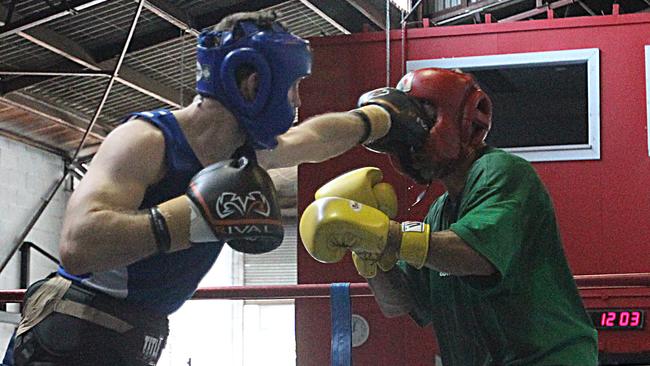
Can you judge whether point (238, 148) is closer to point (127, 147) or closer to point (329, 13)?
point (127, 147)

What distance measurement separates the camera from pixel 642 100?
A: 5.06 meters

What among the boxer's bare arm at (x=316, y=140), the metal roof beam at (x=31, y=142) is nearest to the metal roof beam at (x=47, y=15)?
the metal roof beam at (x=31, y=142)

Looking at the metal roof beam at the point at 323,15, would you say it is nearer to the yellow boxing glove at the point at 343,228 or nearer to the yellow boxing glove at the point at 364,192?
the yellow boxing glove at the point at 364,192

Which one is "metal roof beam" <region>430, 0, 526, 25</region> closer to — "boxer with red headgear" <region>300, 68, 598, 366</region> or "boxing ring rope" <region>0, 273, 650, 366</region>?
"boxing ring rope" <region>0, 273, 650, 366</region>

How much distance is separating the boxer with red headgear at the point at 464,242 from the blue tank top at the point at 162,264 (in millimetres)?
294

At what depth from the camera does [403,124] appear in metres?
2.48

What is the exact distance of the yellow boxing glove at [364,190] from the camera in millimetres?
2551

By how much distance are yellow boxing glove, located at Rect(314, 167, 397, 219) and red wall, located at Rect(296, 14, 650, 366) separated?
7.94 ft

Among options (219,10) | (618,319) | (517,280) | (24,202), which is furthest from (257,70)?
(24,202)

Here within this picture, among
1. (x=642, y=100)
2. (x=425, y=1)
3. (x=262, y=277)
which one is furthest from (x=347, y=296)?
(x=262, y=277)

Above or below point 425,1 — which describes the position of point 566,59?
below

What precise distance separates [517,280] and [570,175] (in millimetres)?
2881

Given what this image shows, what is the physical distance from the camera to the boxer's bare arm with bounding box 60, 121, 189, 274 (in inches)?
72.4

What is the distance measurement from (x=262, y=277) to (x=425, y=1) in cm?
603
